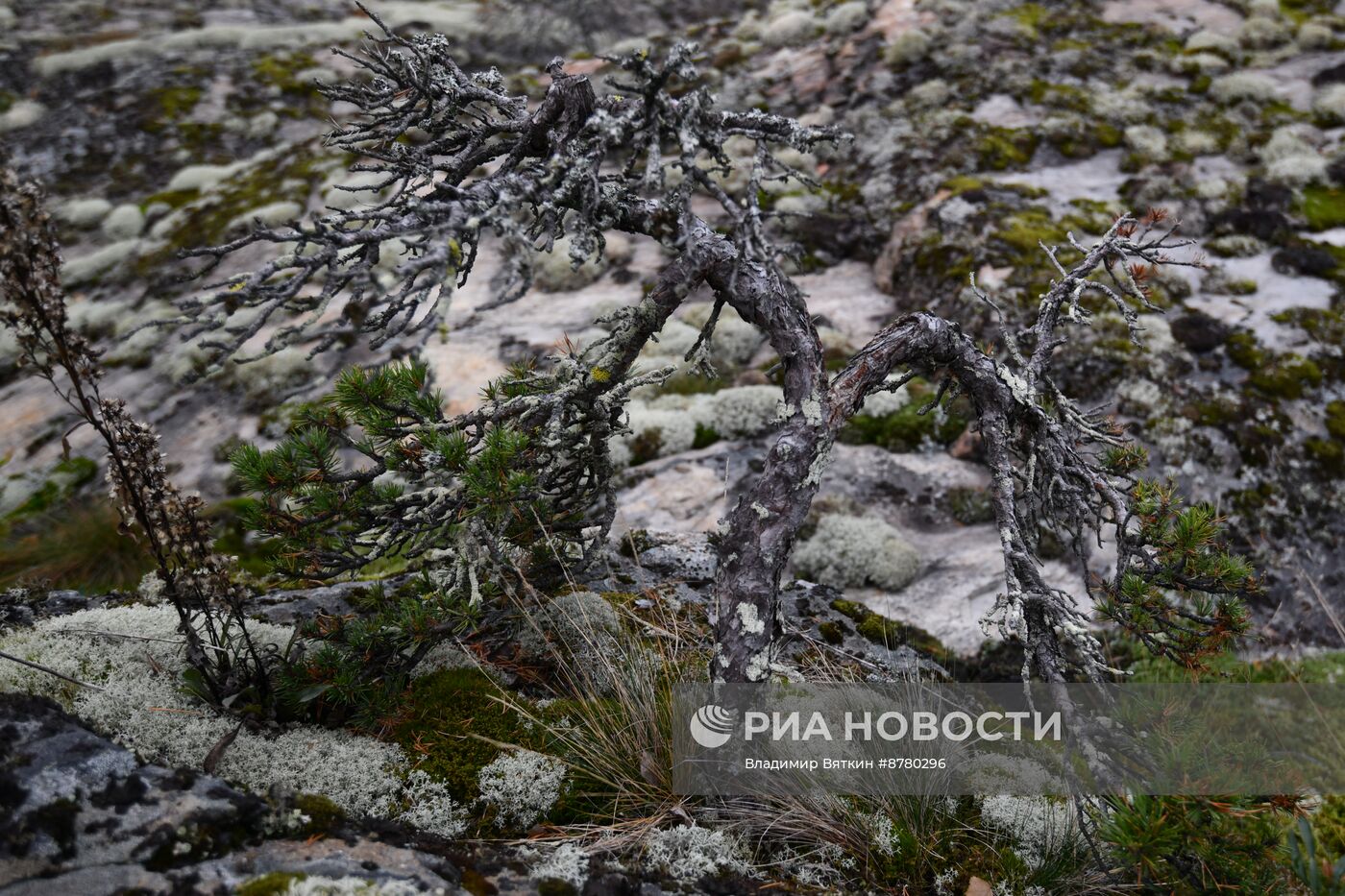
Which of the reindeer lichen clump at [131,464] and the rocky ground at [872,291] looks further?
the rocky ground at [872,291]

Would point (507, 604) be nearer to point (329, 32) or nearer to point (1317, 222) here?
point (1317, 222)

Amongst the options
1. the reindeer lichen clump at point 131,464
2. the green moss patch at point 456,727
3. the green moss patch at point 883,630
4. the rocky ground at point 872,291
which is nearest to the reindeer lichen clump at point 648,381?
the reindeer lichen clump at point 131,464

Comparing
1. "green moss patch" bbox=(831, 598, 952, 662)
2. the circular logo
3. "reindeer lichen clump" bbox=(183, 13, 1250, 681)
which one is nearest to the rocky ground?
"green moss patch" bbox=(831, 598, 952, 662)

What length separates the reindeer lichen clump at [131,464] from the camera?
2611mm

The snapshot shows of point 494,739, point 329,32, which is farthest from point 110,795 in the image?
point 329,32

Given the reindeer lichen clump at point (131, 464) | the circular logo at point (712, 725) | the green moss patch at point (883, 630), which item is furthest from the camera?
the green moss patch at point (883, 630)

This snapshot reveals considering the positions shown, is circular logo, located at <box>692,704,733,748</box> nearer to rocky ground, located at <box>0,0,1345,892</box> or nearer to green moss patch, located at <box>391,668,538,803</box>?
rocky ground, located at <box>0,0,1345,892</box>

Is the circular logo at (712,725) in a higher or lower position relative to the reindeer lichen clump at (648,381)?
lower

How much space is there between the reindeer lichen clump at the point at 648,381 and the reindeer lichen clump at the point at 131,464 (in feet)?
1.29

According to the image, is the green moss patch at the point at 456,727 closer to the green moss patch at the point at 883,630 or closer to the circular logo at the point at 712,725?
the circular logo at the point at 712,725

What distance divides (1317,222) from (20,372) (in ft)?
66.4

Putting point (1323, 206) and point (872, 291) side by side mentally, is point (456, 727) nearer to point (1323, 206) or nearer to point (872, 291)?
point (872, 291)

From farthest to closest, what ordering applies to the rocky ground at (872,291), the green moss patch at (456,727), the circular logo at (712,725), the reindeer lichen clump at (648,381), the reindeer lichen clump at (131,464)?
the rocky ground at (872,291), the green moss patch at (456,727), the circular logo at (712,725), the reindeer lichen clump at (648,381), the reindeer lichen clump at (131,464)

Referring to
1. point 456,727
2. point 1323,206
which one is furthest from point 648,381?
point 1323,206
